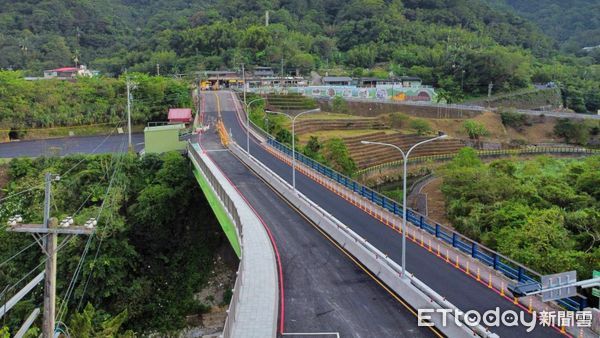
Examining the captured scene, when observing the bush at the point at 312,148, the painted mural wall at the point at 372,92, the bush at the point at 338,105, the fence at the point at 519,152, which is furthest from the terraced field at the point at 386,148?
the painted mural wall at the point at 372,92

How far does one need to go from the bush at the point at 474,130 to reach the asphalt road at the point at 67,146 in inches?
2242

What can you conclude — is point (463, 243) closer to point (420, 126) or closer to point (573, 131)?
point (420, 126)

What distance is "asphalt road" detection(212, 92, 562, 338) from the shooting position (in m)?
18.9

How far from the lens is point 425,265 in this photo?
2317cm

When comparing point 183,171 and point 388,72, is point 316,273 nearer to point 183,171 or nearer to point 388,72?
point 183,171

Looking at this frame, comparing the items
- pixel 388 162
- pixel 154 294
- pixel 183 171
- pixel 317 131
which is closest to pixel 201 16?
pixel 317 131

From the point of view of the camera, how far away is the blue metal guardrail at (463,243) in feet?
65.9

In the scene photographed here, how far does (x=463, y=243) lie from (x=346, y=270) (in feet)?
20.7

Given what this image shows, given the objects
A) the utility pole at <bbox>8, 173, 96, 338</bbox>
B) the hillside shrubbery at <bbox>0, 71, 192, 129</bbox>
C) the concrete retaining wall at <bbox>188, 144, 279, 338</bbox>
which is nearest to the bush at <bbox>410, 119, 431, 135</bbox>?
the hillside shrubbery at <bbox>0, 71, 192, 129</bbox>

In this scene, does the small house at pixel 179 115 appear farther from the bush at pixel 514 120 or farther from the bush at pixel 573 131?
the bush at pixel 573 131

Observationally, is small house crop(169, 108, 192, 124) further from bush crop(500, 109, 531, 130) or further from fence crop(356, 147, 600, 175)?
bush crop(500, 109, 531, 130)

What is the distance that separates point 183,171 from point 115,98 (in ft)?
93.5

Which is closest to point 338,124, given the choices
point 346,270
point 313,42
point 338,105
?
point 338,105

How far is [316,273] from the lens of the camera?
22.4m
